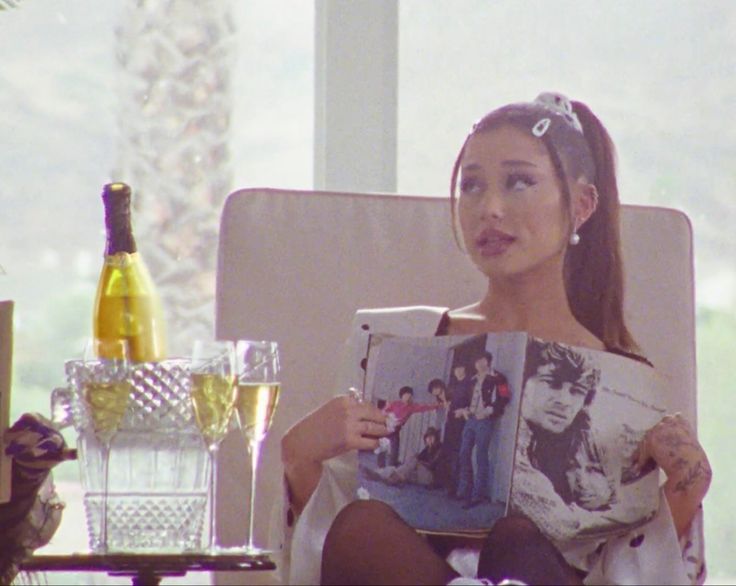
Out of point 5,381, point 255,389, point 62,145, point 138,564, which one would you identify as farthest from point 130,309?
point 62,145

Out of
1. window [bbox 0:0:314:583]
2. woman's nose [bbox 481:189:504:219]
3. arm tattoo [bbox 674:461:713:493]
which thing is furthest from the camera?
window [bbox 0:0:314:583]

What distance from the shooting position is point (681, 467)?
1.51 m

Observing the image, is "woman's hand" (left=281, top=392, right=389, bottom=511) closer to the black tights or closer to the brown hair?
the black tights

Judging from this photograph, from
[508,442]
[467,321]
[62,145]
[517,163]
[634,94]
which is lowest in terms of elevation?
[508,442]

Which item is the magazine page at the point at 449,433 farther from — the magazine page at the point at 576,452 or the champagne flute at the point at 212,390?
the champagne flute at the point at 212,390

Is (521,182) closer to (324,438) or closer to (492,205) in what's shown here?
(492,205)

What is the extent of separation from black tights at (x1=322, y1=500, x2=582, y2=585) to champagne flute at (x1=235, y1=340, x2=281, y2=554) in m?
0.12

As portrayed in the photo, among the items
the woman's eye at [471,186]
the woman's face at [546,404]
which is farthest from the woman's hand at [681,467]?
the woman's eye at [471,186]

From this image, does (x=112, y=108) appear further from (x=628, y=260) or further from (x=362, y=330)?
(x=628, y=260)

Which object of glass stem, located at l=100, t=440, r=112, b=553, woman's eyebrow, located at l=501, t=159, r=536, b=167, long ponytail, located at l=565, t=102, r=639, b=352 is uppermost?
woman's eyebrow, located at l=501, t=159, r=536, b=167

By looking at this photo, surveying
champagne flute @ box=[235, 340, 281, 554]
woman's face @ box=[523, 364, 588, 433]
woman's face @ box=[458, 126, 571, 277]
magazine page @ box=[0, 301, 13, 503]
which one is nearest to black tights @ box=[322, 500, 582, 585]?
champagne flute @ box=[235, 340, 281, 554]

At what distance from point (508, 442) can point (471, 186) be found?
15.8 inches

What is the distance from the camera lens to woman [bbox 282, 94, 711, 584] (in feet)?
5.04

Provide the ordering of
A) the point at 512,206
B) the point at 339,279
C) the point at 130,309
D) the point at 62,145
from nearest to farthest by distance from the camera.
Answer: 1. the point at 130,309
2. the point at 512,206
3. the point at 339,279
4. the point at 62,145
